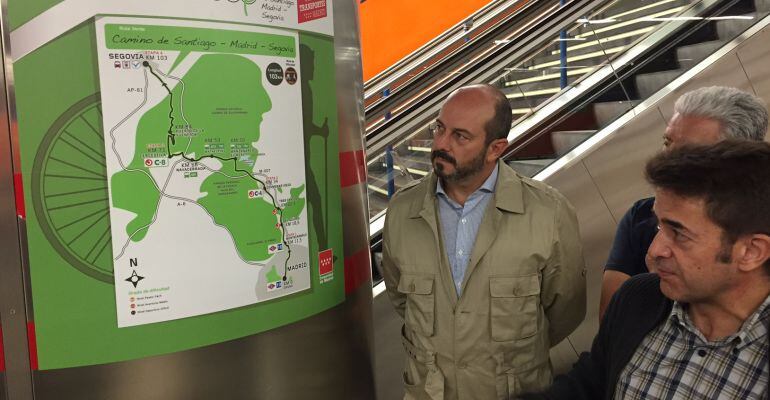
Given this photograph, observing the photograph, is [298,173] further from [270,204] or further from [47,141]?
[47,141]

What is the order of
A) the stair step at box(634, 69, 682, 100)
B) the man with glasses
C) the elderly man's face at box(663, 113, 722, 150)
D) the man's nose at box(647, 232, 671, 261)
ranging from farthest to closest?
the stair step at box(634, 69, 682, 100)
the man with glasses
the elderly man's face at box(663, 113, 722, 150)
the man's nose at box(647, 232, 671, 261)

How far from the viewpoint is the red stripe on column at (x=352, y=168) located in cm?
229

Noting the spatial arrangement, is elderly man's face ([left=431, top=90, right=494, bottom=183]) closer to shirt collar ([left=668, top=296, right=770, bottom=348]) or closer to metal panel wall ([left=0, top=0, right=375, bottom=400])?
metal panel wall ([left=0, top=0, right=375, bottom=400])

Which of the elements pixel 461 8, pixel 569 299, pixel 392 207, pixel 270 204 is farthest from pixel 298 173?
pixel 461 8

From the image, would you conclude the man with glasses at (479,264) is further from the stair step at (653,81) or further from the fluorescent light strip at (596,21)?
the fluorescent light strip at (596,21)

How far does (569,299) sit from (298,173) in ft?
3.48

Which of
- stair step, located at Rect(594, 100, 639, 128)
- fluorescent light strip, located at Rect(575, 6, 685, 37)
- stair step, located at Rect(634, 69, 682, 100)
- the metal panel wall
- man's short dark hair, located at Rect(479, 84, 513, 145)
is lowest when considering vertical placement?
the metal panel wall

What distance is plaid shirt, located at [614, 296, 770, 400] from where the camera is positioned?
1440 mm

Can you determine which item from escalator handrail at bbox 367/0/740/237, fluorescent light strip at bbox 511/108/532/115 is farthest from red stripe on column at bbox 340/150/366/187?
fluorescent light strip at bbox 511/108/532/115

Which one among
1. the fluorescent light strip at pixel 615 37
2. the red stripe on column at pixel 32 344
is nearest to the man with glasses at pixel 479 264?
the red stripe on column at pixel 32 344

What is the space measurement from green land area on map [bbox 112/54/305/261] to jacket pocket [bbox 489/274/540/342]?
29.2 inches

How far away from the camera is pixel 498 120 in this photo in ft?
8.29

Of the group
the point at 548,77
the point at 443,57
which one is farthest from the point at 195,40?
the point at 443,57

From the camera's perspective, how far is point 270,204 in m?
2.02
